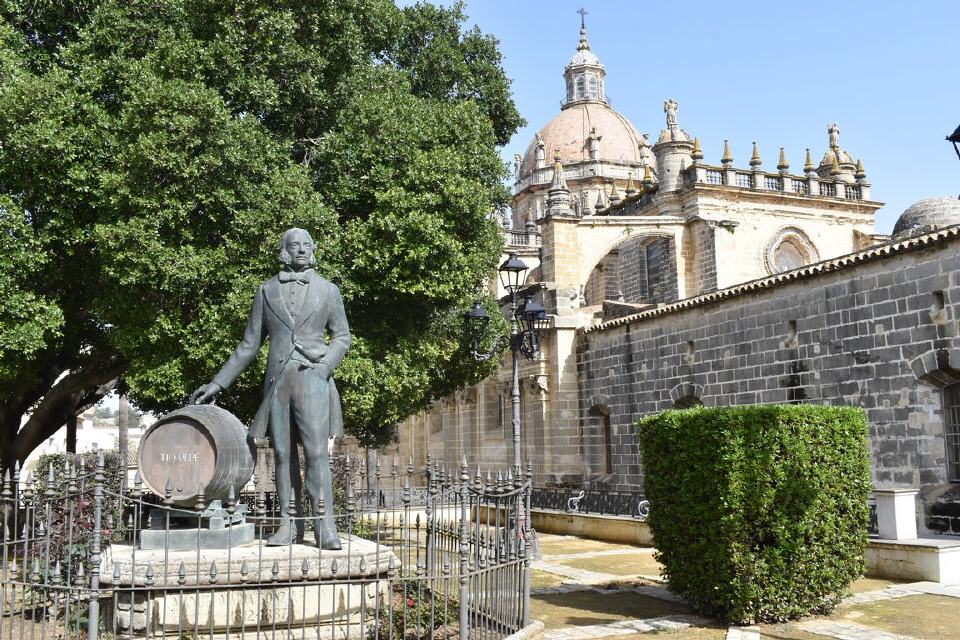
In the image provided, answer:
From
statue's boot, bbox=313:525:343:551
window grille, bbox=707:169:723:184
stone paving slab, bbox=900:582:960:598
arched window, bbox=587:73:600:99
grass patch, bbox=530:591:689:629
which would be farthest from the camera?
arched window, bbox=587:73:600:99

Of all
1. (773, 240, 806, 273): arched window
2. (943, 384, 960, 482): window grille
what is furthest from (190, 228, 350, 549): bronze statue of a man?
(773, 240, 806, 273): arched window

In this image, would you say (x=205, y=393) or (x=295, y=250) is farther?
(x=295, y=250)

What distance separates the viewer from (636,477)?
21.8m

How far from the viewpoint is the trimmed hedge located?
8.19 m

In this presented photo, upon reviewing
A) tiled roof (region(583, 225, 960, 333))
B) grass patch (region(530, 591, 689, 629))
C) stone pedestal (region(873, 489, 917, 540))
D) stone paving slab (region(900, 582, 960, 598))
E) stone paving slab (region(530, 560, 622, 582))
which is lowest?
stone paving slab (region(530, 560, 622, 582))

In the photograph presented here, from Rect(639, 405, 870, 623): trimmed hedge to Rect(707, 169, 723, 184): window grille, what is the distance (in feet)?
68.0

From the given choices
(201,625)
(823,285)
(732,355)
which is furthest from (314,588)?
(732,355)

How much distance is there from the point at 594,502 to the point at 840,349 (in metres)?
5.92

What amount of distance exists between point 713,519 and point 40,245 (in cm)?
1016

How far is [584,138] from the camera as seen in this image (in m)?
53.2

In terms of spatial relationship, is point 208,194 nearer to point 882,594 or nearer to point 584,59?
point 882,594

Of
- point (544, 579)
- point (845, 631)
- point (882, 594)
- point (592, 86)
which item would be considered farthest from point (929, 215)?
point (592, 86)

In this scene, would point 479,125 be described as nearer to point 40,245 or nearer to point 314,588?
point 40,245

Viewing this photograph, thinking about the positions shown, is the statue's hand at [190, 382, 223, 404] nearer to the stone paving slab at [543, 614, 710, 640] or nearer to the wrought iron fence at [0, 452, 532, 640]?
the wrought iron fence at [0, 452, 532, 640]
